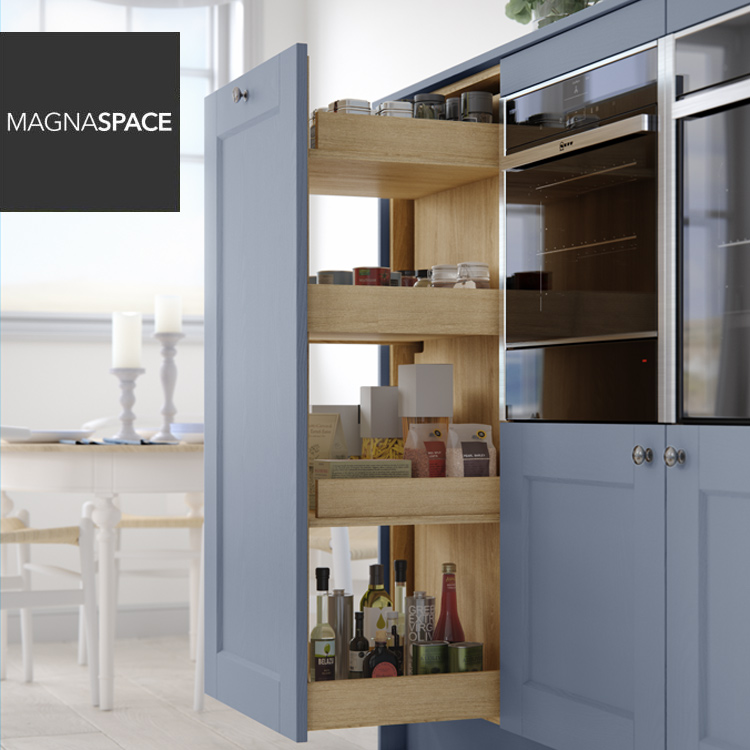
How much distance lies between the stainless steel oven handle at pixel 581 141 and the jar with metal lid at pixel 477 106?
10 cm

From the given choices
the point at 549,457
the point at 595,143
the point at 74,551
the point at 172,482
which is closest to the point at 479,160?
the point at 595,143

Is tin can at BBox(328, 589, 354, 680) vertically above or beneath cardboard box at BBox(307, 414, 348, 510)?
beneath

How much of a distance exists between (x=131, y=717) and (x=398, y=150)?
196 cm

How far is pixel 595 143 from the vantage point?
2059mm

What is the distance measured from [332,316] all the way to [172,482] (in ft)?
5.20

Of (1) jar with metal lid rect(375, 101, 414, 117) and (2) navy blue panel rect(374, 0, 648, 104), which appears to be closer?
(2) navy blue panel rect(374, 0, 648, 104)

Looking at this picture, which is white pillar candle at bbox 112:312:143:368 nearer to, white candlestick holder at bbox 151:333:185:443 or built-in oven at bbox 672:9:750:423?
white candlestick holder at bbox 151:333:185:443

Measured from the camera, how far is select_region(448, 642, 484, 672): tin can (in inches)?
91.7

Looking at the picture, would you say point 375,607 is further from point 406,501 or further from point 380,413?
point 380,413

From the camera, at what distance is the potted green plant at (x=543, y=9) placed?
2320mm

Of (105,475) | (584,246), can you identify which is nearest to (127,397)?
(105,475)

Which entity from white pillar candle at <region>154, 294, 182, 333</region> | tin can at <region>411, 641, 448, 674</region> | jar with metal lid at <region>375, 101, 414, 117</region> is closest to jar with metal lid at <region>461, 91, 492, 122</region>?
jar with metal lid at <region>375, 101, 414, 117</region>

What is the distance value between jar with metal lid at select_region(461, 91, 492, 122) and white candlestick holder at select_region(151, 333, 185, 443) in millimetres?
1773

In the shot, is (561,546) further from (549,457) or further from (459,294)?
(459,294)
